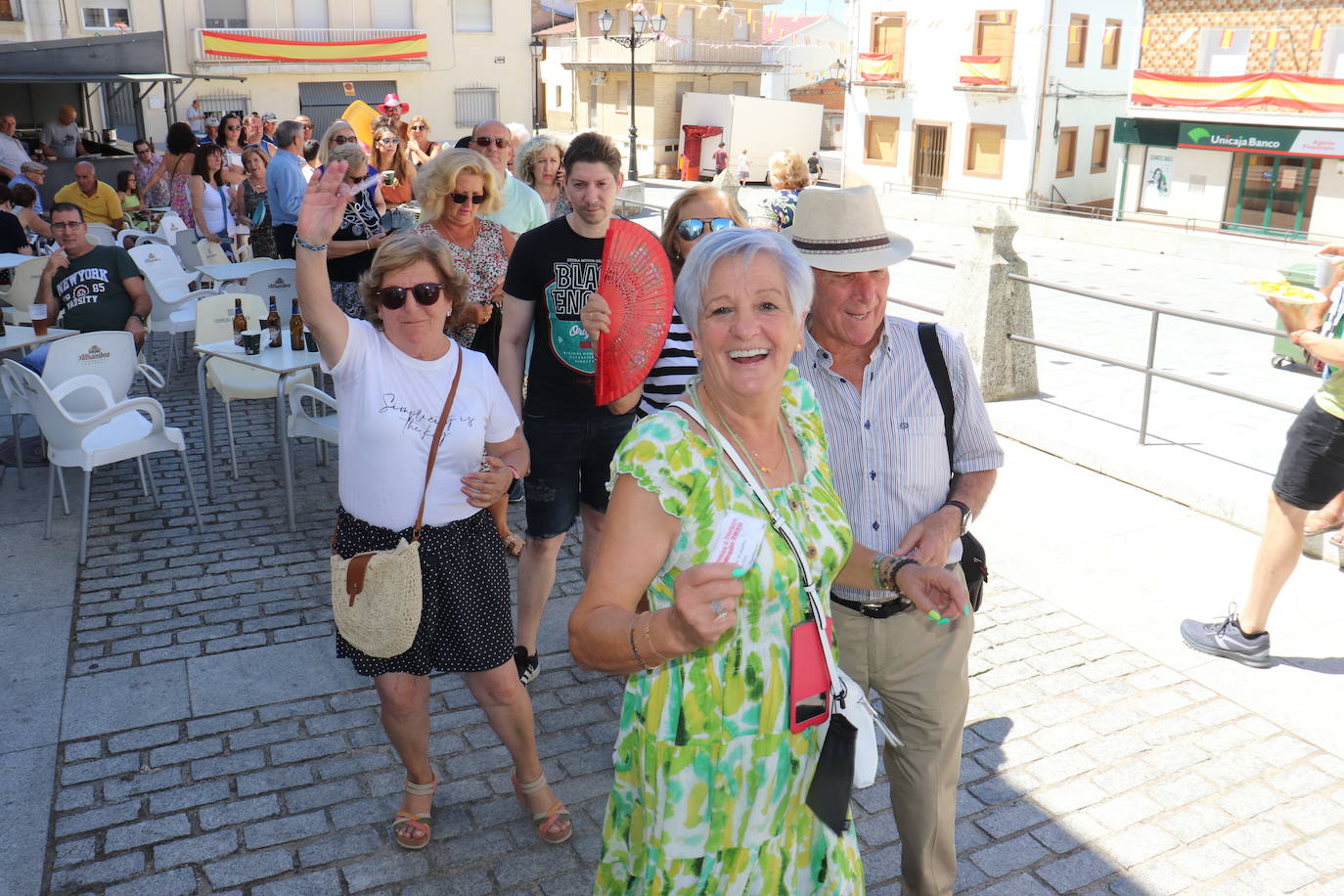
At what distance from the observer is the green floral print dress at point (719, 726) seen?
2.11m

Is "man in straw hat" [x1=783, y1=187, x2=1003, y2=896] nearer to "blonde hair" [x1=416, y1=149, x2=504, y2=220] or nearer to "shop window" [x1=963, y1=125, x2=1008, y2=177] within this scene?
"blonde hair" [x1=416, y1=149, x2=504, y2=220]

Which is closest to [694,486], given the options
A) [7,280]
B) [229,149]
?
[7,280]

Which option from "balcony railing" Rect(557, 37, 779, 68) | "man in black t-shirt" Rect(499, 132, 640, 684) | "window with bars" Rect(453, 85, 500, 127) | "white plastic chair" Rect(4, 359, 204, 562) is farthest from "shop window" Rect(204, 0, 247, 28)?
"man in black t-shirt" Rect(499, 132, 640, 684)

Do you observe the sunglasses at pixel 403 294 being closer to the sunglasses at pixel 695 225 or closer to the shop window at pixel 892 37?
the sunglasses at pixel 695 225

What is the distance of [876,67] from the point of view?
41.2m

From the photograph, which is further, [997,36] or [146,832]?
[997,36]

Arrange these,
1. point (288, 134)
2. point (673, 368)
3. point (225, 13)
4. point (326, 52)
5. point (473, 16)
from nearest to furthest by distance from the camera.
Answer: point (673, 368)
point (288, 134)
point (225, 13)
point (326, 52)
point (473, 16)

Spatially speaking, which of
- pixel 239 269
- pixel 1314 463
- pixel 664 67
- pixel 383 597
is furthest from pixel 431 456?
pixel 664 67

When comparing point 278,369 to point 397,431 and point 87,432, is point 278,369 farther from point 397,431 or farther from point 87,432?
point 397,431

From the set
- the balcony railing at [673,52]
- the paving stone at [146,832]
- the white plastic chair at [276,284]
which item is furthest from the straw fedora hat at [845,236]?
the balcony railing at [673,52]

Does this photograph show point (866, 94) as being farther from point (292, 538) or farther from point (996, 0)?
point (292, 538)

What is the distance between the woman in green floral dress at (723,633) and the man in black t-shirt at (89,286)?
6.19 m

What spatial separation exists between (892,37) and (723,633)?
43196 mm

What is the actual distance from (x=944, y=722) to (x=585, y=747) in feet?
5.51
